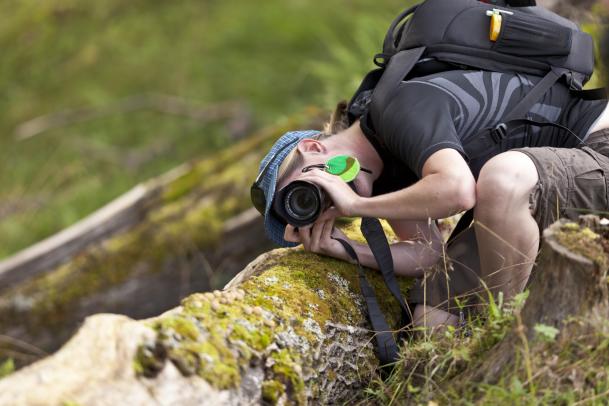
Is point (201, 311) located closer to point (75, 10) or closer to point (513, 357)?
point (513, 357)

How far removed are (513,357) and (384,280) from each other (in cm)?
101

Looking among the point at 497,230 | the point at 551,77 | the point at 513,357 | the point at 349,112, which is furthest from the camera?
the point at 349,112

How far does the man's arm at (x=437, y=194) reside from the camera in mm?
3020

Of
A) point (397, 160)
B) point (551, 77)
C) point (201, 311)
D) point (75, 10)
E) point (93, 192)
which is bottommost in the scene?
point (93, 192)

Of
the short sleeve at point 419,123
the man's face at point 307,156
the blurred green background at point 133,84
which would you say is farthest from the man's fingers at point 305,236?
the blurred green background at point 133,84

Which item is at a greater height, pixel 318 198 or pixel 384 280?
pixel 318 198

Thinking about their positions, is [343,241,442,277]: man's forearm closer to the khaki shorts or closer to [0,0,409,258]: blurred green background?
the khaki shorts

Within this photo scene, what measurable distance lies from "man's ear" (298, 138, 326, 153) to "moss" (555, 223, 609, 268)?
128 centimetres

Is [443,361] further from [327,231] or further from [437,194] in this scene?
[327,231]

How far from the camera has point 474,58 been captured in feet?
11.3

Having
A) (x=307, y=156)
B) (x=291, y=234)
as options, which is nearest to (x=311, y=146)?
(x=307, y=156)

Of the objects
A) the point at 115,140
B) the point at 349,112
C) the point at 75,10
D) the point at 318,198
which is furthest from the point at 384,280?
the point at 75,10

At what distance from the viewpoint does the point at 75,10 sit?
12.2 m

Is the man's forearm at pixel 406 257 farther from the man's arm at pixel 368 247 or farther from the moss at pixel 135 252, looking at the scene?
the moss at pixel 135 252
